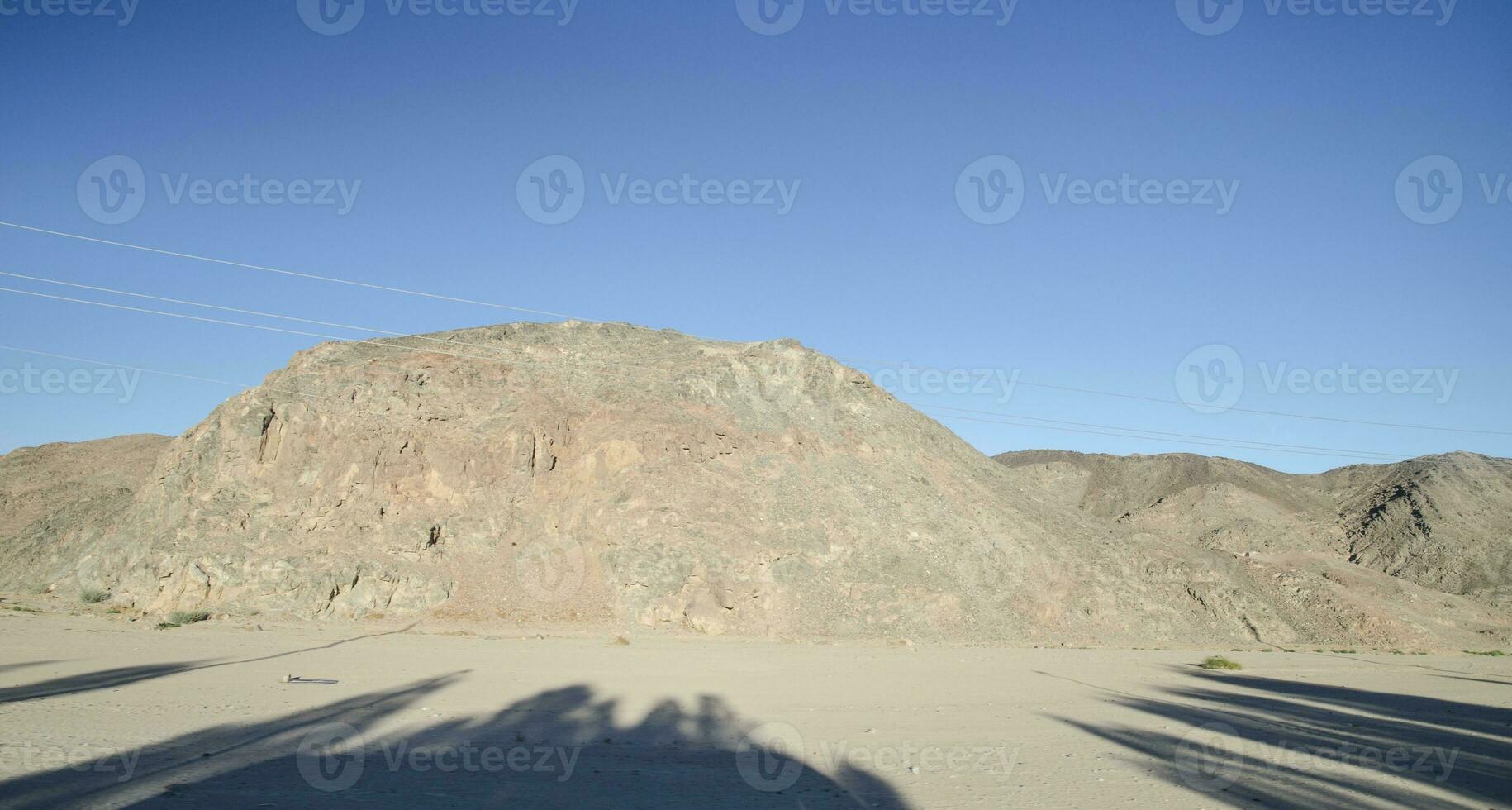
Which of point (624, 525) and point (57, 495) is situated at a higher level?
point (624, 525)

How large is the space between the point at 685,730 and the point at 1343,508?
83400 millimetres

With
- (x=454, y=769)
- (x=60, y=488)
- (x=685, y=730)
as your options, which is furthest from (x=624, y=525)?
(x=60, y=488)

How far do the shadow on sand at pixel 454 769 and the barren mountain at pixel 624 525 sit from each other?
18.2 meters

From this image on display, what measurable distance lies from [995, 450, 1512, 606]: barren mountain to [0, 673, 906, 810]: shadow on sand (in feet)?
168

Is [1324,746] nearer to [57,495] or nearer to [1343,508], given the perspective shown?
[57,495]

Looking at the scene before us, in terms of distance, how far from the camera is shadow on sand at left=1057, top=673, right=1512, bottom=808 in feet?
38.0

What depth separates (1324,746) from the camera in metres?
15.0

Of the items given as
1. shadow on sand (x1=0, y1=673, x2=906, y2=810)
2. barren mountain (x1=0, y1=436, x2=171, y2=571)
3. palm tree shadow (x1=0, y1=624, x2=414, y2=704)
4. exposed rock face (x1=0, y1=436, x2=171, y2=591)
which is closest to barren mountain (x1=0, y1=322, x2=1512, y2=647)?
exposed rock face (x1=0, y1=436, x2=171, y2=591)

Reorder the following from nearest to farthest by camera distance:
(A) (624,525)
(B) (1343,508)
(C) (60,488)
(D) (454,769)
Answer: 1. (D) (454,769)
2. (A) (624,525)
3. (C) (60,488)
4. (B) (1343,508)

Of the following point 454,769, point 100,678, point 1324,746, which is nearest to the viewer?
point 454,769

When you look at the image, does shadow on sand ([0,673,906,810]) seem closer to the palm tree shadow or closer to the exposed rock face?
the palm tree shadow

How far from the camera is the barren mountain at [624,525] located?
3344cm

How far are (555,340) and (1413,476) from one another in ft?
251

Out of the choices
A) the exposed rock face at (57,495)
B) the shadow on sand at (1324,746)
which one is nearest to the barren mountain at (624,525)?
the exposed rock face at (57,495)
